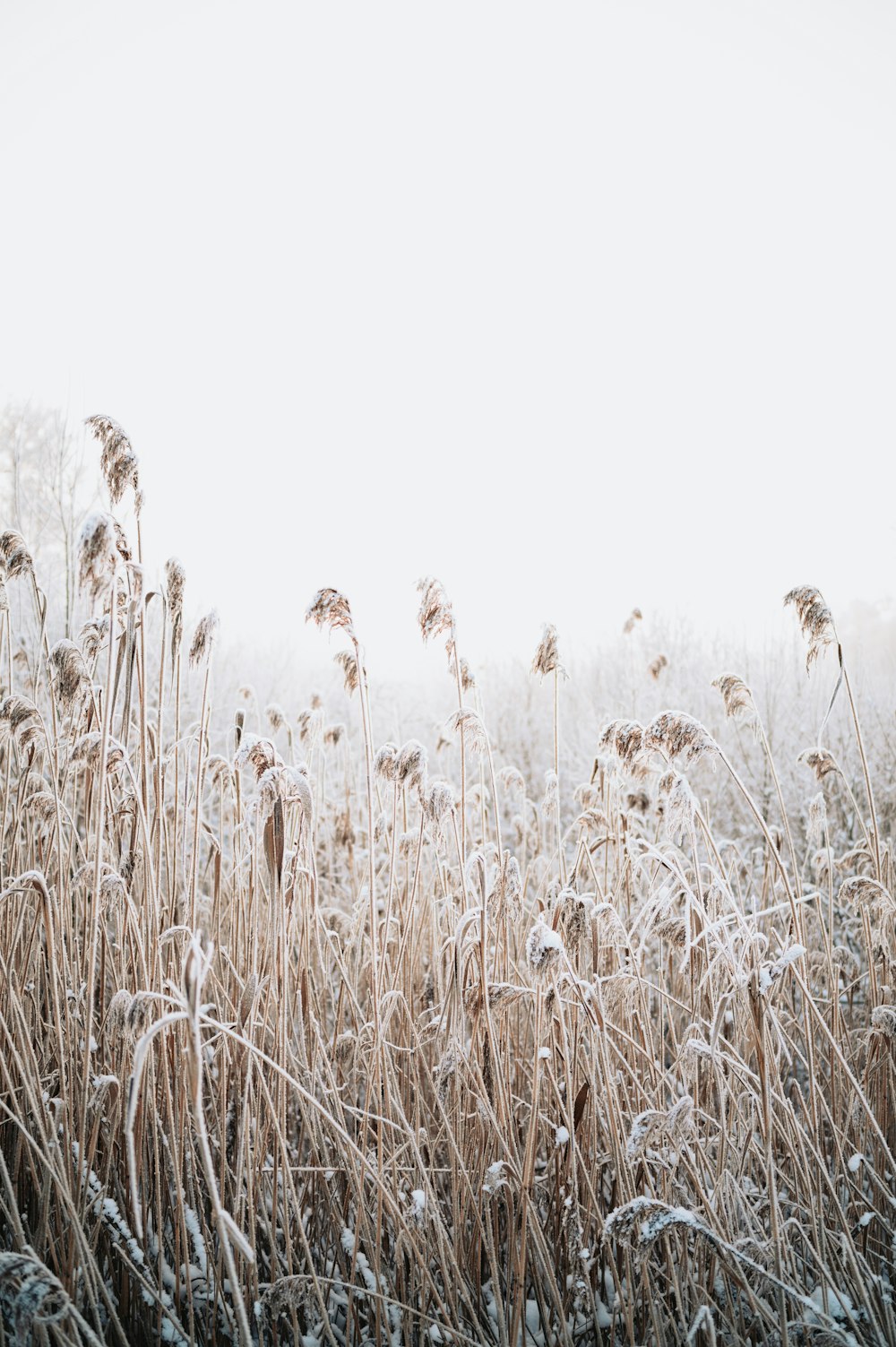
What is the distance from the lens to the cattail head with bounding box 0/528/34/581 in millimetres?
1501

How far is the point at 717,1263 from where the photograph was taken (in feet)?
4.72

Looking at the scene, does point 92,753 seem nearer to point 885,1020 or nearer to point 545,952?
point 545,952

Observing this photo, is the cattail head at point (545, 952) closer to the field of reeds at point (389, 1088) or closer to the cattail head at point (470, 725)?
the field of reeds at point (389, 1088)

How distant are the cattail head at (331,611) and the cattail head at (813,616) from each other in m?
1.11

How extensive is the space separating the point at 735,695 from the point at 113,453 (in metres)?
1.41

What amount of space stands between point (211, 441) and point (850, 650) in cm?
1075

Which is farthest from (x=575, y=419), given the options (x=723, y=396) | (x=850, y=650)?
(x=850, y=650)

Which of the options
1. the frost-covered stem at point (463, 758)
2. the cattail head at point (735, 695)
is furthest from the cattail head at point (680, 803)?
the frost-covered stem at point (463, 758)

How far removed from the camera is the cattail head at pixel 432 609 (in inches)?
60.6

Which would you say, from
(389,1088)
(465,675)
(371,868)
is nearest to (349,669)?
(465,675)

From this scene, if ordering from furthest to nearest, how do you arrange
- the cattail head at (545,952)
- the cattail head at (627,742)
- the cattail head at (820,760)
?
the cattail head at (820,760), the cattail head at (627,742), the cattail head at (545,952)

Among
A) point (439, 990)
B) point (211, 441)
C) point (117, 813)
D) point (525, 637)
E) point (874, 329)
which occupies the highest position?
point (874, 329)

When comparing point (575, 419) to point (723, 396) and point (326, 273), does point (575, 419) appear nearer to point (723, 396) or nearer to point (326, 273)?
point (723, 396)

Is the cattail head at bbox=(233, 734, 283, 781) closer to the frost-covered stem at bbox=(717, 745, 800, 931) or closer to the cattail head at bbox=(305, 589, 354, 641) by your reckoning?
the cattail head at bbox=(305, 589, 354, 641)
